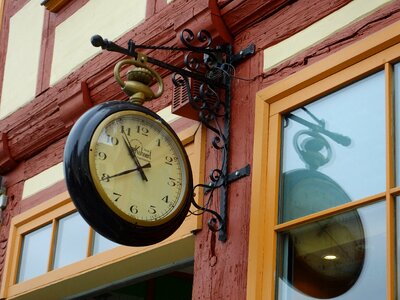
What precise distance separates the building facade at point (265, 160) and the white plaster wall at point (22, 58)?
2.04 ft

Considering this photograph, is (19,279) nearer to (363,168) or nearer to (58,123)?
(58,123)

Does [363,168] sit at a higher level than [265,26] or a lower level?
lower

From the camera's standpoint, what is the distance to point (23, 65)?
8.81 meters

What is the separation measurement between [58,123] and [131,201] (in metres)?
2.65

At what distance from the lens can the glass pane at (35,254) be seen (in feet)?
24.9

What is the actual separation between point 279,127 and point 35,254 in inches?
106

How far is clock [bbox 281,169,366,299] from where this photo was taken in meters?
5.03

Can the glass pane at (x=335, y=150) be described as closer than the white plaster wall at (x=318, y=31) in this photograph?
Yes

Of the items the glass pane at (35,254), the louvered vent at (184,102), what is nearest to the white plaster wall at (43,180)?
the glass pane at (35,254)

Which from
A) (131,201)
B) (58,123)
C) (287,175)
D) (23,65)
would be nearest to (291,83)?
(287,175)

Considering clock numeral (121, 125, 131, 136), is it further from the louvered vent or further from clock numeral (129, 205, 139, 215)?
the louvered vent

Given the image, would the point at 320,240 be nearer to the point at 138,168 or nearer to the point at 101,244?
the point at 138,168

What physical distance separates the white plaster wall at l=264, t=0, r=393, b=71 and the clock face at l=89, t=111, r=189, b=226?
0.83 m

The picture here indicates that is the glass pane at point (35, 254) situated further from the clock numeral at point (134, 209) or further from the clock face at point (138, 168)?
the clock numeral at point (134, 209)
